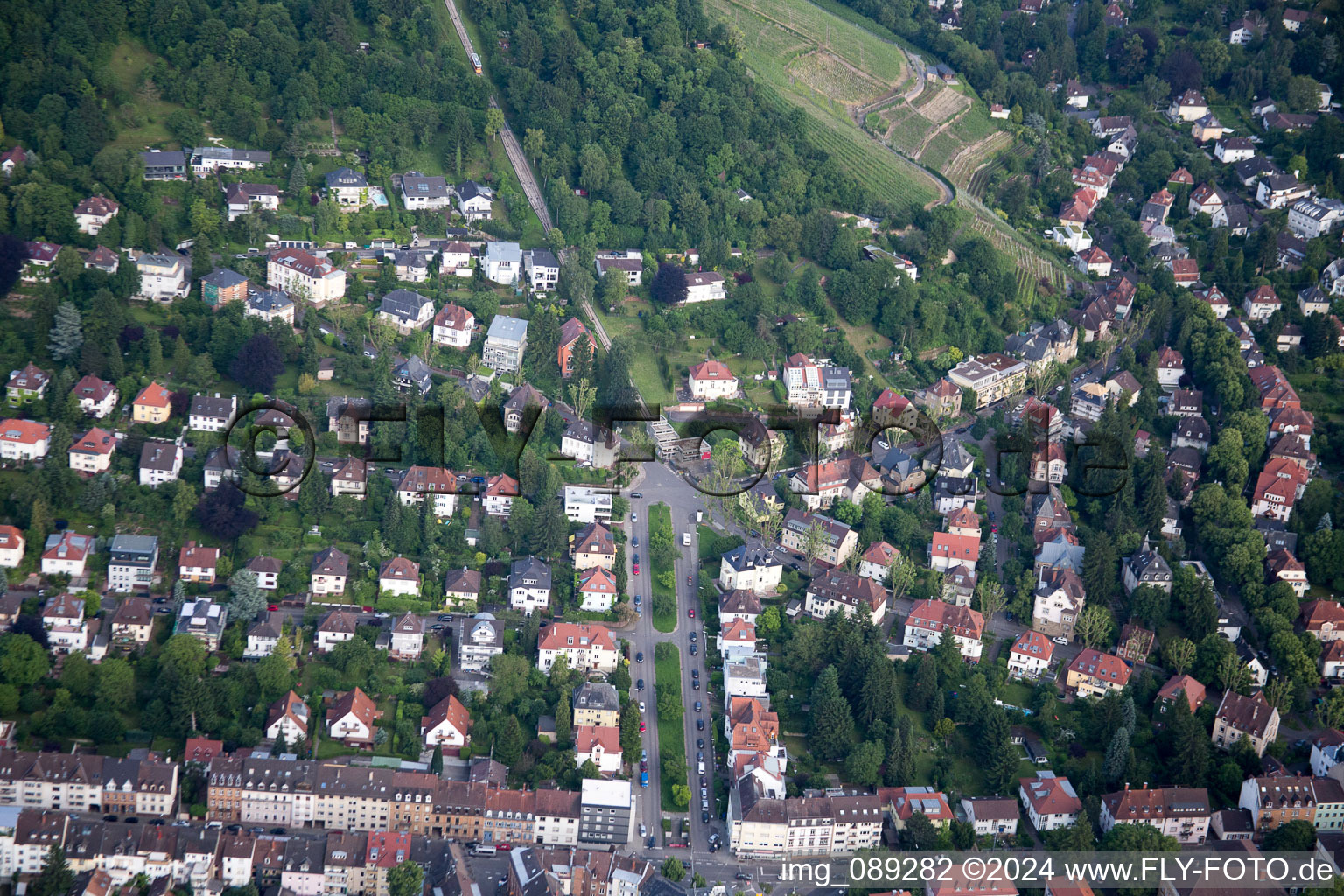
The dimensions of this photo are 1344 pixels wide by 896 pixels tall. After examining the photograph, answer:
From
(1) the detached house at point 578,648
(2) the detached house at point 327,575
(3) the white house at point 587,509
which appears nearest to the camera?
(1) the detached house at point 578,648

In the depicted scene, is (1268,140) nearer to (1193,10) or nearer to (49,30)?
(1193,10)

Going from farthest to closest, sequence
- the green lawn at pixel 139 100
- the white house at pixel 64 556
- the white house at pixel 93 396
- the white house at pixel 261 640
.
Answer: the green lawn at pixel 139 100
the white house at pixel 93 396
the white house at pixel 64 556
the white house at pixel 261 640

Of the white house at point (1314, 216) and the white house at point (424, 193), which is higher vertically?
the white house at point (1314, 216)

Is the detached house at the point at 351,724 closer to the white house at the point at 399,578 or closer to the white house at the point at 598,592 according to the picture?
the white house at the point at 399,578

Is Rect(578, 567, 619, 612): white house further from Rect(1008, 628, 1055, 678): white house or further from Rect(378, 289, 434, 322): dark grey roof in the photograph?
Rect(378, 289, 434, 322): dark grey roof

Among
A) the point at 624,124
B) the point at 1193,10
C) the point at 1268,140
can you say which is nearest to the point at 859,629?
the point at 624,124

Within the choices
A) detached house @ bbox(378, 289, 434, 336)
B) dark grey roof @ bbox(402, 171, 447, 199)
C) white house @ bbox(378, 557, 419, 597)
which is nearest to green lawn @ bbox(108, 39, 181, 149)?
dark grey roof @ bbox(402, 171, 447, 199)

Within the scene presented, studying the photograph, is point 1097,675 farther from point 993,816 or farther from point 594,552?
Answer: point 594,552

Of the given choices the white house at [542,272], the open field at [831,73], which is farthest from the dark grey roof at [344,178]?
the open field at [831,73]
